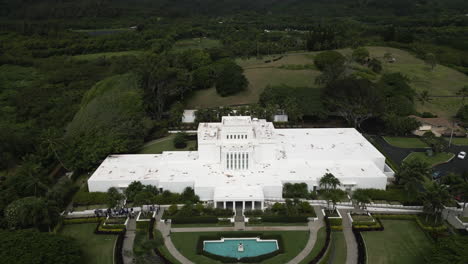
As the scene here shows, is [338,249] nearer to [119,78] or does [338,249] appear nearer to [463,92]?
[119,78]

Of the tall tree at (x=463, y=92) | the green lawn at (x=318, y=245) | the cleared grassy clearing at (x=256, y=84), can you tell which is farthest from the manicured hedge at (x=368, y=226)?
the tall tree at (x=463, y=92)

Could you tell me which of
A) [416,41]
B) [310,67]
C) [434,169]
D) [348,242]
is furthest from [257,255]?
[416,41]

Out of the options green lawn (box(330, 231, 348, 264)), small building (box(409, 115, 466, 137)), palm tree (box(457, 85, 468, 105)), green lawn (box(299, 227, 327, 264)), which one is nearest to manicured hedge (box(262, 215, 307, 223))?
green lawn (box(299, 227, 327, 264))

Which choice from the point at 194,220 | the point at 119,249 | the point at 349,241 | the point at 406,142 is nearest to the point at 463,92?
the point at 406,142

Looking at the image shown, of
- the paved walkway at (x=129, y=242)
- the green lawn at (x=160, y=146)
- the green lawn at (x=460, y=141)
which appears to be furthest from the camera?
the green lawn at (x=460, y=141)

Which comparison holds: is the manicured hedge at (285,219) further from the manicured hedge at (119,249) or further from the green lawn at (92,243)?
the green lawn at (92,243)

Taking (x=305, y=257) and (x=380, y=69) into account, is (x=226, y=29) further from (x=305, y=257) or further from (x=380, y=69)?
(x=305, y=257)
